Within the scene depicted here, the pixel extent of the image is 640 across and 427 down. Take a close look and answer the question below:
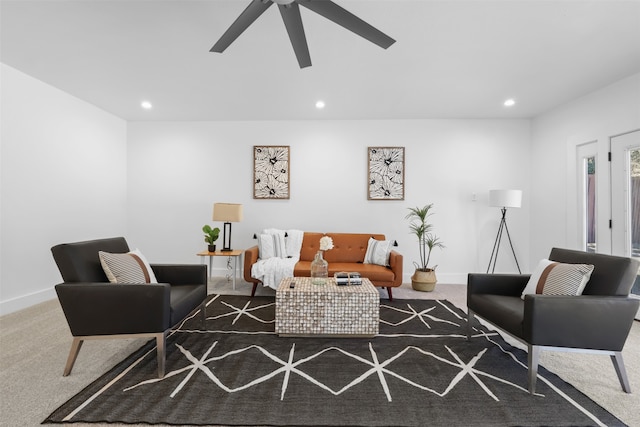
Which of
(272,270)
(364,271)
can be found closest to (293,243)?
(272,270)

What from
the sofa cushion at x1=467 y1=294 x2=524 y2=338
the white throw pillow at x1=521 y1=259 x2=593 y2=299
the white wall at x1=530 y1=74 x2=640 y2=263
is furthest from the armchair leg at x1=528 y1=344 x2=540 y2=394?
the white wall at x1=530 y1=74 x2=640 y2=263

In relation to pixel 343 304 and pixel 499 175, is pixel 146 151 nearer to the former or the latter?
pixel 343 304

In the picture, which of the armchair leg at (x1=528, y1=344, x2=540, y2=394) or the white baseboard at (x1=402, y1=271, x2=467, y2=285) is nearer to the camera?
the armchair leg at (x1=528, y1=344, x2=540, y2=394)

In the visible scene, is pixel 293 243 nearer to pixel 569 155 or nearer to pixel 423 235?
pixel 423 235

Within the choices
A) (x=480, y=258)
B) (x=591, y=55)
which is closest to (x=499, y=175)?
(x=480, y=258)

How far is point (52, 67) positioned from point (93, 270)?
252cm

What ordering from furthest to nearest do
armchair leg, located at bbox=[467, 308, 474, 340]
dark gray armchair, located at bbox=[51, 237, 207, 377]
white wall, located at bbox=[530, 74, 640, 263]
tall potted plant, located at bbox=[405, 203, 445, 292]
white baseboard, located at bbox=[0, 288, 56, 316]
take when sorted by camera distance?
tall potted plant, located at bbox=[405, 203, 445, 292] → white wall, located at bbox=[530, 74, 640, 263] → white baseboard, located at bbox=[0, 288, 56, 316] → armchair leg, located at bbox=[467, 308, 474, 340] → dark gray armchair, located at bbox=[51, 237, 207, 377]

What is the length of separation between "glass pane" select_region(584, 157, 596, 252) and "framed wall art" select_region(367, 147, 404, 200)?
235 centimetres

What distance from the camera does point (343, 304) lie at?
2545mm

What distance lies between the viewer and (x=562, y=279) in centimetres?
204

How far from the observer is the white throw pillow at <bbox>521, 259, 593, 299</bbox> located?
78.4 inches

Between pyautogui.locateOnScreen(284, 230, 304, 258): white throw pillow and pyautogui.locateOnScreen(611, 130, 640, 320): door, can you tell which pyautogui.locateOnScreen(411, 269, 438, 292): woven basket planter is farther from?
pyautogui.locateOnScreen(611, 130, 640, 320): door

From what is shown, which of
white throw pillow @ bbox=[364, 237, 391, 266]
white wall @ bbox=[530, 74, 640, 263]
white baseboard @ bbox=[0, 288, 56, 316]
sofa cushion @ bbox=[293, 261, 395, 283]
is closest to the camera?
white baseboard @ bbox=[0, 288, 56, 316]

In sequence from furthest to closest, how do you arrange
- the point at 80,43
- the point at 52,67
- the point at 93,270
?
1. the point at 52,67
2. the point at 80,43
3. the point at 93,270
